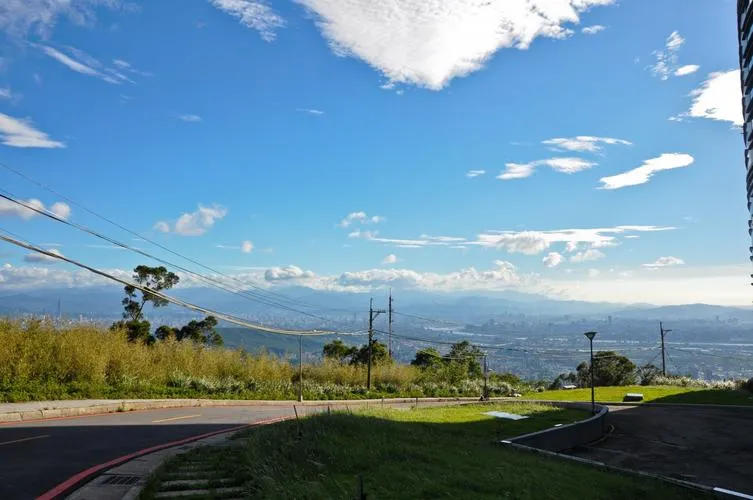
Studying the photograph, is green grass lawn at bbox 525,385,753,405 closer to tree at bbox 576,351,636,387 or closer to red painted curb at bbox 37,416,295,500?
tree at bbox 576,351,636,387

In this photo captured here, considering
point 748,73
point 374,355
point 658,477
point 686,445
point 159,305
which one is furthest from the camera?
point 374,355

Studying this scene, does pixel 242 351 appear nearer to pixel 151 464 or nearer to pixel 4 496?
pixel 151 464

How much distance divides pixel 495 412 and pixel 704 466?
9.72 meters

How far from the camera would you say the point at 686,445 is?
18.8 m

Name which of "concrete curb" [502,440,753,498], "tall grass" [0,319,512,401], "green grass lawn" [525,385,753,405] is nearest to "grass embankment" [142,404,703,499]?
"concrete curb" [502,440,753,498]

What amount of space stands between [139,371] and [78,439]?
14081mm

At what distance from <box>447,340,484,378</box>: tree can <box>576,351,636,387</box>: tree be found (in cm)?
1122

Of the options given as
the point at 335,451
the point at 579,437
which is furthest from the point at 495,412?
the point at 335,451

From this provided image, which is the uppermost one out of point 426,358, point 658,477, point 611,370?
point 426,358

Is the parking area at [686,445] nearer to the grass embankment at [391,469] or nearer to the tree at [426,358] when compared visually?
the grass embankment at [391,469]

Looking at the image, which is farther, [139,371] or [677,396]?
[677,396]

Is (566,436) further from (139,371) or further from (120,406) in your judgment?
(139,371)

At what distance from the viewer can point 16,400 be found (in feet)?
58.1

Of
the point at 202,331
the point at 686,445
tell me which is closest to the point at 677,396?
the point at 686,445
